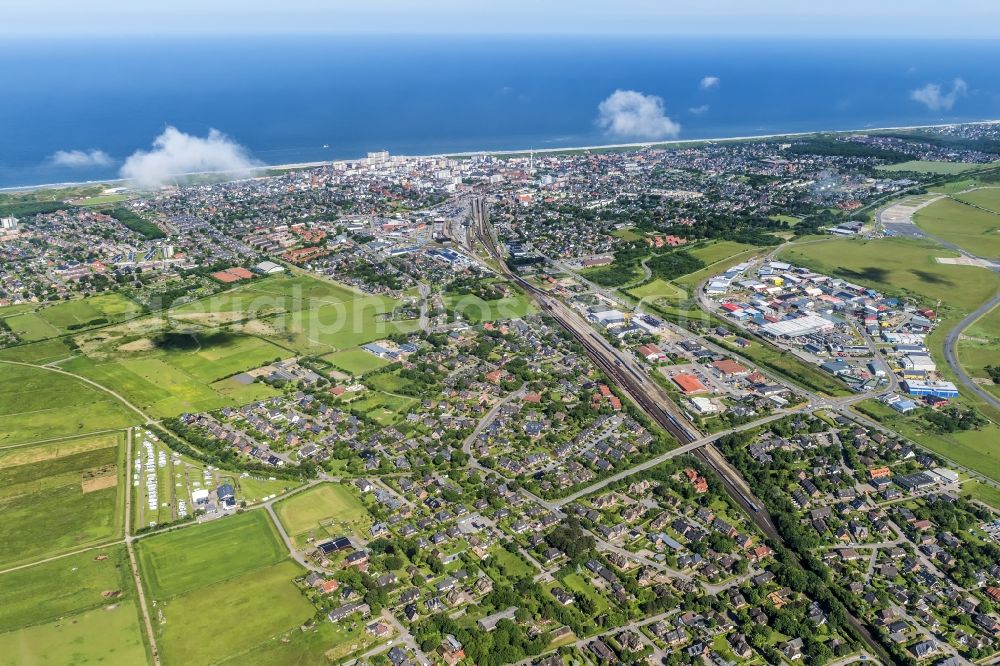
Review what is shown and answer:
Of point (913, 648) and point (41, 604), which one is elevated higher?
point (913, 648)

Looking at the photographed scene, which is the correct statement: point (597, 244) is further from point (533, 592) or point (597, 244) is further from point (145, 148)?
point (145, 148)

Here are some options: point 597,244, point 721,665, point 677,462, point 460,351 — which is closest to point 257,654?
point 721,665

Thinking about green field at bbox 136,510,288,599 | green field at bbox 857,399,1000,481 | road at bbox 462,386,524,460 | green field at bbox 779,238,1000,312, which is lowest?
green field at bbox 136,510,288,599

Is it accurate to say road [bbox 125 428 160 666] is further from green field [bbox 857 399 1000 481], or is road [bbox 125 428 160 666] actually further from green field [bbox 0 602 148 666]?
green field [bbox 857 399 1000 481]

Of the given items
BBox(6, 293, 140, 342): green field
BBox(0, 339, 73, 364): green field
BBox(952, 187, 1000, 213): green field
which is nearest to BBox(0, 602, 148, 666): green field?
BBox(0, 339, 73, 364): green field

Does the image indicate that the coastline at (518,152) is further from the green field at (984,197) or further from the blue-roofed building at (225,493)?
the blue-roofed building at (225,493)

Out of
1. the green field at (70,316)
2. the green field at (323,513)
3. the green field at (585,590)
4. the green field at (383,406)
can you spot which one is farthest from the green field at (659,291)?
the green field at (70,316)
